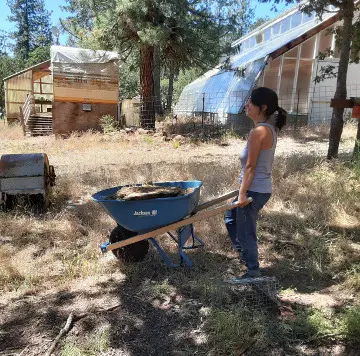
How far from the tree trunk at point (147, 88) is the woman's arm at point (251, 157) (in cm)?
1293

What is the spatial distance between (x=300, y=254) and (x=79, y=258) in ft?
8.10

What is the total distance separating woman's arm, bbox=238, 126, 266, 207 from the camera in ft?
10.3

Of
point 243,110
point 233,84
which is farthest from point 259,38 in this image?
point 243,110


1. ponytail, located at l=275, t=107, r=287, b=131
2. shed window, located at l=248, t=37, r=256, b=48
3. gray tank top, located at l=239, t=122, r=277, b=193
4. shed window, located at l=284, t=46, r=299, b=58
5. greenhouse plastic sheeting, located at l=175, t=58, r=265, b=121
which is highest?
shed window, located at l=248, t=37, r=256, b=48

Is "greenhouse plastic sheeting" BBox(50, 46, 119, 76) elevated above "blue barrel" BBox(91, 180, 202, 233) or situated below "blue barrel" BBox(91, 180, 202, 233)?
above

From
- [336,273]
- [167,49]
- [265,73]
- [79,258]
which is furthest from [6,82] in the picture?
[336,273]

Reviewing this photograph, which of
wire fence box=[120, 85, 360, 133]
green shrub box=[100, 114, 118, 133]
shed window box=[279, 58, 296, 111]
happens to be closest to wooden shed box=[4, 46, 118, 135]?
green shrub box=[100, 114, 118, 133]

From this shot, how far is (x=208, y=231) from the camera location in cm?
476

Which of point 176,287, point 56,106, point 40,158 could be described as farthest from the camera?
point 56,106

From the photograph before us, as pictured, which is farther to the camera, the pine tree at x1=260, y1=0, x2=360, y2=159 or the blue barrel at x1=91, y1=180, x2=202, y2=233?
the pine tree at x1=260, y1=0, x2=360, y2=159

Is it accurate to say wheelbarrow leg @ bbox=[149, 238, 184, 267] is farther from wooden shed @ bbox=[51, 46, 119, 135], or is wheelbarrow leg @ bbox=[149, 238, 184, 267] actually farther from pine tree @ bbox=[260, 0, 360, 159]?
wooden shed @ bbox=[51, 46, 119, 135]

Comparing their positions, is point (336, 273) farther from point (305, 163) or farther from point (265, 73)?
point (265, 73)

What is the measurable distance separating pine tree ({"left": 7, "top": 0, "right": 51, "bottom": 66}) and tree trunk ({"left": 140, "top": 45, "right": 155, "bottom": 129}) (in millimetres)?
37839

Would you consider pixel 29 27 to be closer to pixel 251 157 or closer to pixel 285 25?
pixel 285 25
